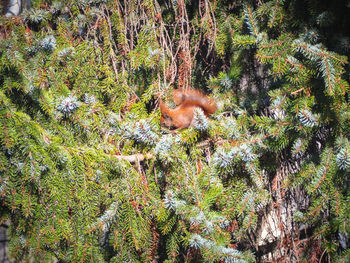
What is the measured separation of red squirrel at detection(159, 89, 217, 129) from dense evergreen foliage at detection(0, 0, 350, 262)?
2.8 inches

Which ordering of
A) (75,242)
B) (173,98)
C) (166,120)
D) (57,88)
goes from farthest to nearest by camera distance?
(166,120) → (173,98) → (57,88) → (75,242)

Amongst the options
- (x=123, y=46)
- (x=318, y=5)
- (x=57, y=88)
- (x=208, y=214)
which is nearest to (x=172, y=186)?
Answer: (x=208, y=214)

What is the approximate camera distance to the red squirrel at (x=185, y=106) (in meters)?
1.18

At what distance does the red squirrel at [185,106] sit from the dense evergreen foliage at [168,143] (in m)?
0.07

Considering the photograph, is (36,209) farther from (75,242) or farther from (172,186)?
(172,186)

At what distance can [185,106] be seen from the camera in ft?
4.00

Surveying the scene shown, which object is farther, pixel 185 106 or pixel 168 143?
pixel 185 106

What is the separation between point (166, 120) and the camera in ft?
4.13

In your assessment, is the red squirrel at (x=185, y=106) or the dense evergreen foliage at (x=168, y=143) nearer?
the dense evergreen foliage at (x=168, y=143)

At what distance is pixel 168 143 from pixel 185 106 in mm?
332

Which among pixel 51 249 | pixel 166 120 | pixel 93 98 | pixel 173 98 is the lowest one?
pixel 51 249

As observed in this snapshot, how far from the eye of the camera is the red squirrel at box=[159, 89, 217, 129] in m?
1.18

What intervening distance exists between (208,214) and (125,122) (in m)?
0.44

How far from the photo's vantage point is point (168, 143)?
0.94 metres
